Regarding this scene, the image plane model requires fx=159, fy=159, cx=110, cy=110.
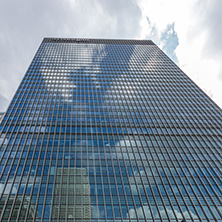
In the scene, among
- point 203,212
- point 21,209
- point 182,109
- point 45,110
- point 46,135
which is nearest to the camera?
point 21,209

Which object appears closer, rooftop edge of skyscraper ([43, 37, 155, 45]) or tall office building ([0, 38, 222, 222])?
tall office building ([0, 38, 222, 222])

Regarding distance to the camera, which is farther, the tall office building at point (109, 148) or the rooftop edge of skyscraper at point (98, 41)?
the rooftop edge of skyscraper at point (98, 41)

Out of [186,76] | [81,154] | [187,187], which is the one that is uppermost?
[186,76]

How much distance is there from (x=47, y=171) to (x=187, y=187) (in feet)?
110

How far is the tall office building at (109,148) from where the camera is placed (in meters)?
33.0

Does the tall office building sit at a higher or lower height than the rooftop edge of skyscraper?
lower

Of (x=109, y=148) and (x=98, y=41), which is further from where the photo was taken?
(x=98, y=41)

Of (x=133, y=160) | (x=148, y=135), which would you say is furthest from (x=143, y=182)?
(x=148, y=135)

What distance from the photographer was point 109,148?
150 ft

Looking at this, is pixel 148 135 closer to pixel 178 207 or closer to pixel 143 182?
pixel 143 182

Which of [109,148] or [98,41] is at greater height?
[98,41]

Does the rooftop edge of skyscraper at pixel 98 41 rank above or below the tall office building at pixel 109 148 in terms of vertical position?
above

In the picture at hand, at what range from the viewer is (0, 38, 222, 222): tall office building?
33.0m

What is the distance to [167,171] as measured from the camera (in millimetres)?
40719
